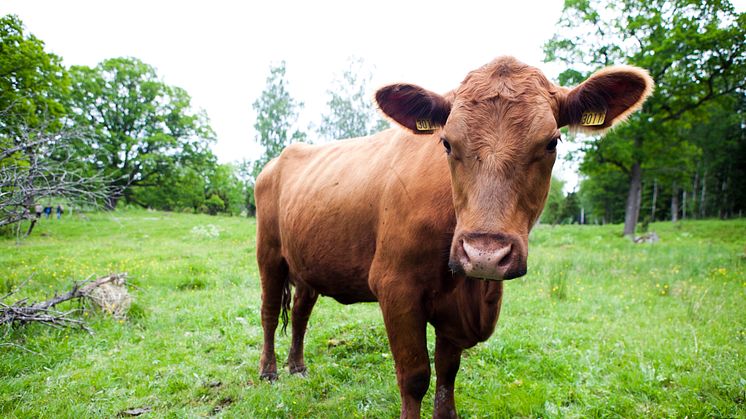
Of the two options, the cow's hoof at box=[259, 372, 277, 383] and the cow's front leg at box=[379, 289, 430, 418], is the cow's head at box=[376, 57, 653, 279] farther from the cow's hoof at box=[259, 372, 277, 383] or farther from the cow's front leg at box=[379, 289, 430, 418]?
the cow's hoof at box=[259, 372, 277, 383]

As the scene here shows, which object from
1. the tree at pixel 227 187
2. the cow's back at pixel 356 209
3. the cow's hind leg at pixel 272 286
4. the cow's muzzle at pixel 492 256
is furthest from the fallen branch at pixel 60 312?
the tree at pixel 227 187

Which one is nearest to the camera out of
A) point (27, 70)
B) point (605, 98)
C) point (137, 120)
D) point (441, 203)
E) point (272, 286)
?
point (605, 98)

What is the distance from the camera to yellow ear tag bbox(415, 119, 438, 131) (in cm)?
253

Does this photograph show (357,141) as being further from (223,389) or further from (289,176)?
(223,389)

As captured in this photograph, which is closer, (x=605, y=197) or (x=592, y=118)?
(x=592, y=118)

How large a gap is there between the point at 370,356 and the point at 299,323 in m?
0.90

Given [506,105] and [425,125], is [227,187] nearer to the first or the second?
[425,125]

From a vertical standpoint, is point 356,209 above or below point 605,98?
below

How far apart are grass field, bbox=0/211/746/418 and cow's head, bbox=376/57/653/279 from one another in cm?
225

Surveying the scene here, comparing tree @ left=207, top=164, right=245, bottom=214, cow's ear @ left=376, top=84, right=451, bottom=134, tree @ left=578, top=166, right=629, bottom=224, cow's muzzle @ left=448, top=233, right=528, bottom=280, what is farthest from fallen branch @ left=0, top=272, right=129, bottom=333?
tree @ left=578, top=166, right=629, bottom=224

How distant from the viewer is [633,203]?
65.8ft

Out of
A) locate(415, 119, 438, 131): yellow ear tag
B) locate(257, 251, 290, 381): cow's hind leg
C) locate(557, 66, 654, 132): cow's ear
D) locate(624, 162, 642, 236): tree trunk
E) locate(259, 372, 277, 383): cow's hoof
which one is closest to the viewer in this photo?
locate(557, 66, 654, 132): cow's ear

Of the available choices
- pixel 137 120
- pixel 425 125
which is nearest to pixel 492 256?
pixel 425 125

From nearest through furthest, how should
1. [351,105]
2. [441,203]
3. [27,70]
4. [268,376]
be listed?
[441,203], [268,376], [27,70], [351,105]
